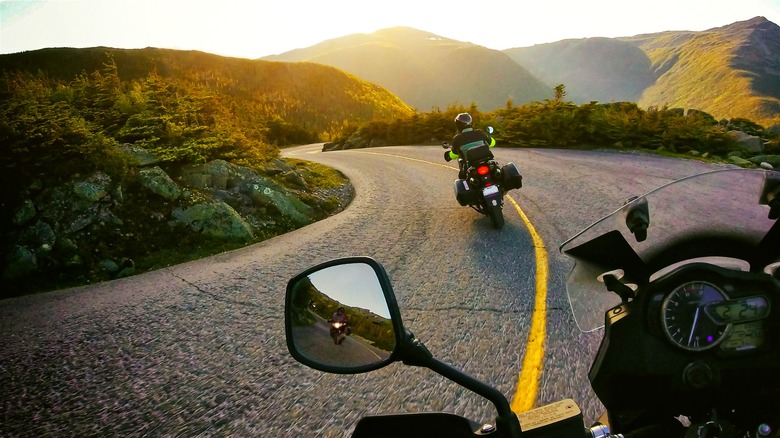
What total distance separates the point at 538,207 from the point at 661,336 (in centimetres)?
715

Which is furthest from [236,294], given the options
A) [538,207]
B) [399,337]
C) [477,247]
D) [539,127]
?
[539,127]

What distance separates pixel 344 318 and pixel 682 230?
1.31 metres

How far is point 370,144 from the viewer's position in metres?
27.8

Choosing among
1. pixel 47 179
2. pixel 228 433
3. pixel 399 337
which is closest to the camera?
pixel 399 337

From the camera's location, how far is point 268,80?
224 feet

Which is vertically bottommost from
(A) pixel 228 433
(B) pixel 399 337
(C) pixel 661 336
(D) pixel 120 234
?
(A) pixel 228 433

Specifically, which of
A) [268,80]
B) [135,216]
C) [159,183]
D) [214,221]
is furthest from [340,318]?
[268,80]

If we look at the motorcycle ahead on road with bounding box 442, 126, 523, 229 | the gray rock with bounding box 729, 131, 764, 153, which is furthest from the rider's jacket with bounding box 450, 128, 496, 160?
the gray rock with bounding box 729, 131, 764, 153

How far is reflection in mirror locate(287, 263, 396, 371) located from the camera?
1258mm

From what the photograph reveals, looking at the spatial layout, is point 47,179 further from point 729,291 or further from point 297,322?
point 729,291

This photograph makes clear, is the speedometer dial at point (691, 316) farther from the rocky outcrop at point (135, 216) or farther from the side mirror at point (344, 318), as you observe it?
the rocky outcrop at point (135, 216)

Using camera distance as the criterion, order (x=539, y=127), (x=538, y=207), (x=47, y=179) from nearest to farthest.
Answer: (x=47, y=179) < (x=538, y=207) < (x=539, y=127)

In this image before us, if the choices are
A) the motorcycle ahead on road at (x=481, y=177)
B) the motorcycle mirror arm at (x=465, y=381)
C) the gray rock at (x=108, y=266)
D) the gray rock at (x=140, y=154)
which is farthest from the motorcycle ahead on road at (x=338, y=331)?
the gray rock at (x=140, y=154)

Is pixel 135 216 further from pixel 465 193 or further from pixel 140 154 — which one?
pixel 465 193
